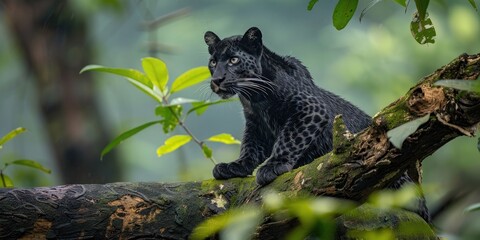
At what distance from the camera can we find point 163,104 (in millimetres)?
3090

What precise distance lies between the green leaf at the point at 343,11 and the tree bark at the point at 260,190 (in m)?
0.28

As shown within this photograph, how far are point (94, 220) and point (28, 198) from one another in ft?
0.77

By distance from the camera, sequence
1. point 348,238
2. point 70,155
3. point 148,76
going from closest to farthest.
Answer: point 348,238, point 148,76, point 70,155

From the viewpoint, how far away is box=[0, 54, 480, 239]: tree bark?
6.18ft

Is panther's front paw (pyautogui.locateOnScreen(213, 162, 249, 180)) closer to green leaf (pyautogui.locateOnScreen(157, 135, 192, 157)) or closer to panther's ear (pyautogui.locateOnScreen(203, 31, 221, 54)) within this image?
green leaf (pyautogui.locateOnScreen(157, 135, 192, 157))

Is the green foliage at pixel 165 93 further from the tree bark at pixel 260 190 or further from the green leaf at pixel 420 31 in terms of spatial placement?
the green leaf at pixel 420 31

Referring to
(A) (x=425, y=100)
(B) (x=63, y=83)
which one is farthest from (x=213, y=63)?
(B) (x=63, y=83)

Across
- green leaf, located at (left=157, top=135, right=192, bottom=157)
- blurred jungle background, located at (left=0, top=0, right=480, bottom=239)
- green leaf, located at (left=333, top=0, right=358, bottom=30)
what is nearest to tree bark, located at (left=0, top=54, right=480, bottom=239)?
blurred jungle background, located at (left=0, top=0, right=480, bottom=239)

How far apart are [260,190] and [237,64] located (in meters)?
0.61

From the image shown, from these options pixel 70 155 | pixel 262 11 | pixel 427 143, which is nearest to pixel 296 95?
pixel 427 143

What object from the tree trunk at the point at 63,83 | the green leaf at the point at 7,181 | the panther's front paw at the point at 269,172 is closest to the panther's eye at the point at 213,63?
the panther's front paw at the point at 269,172

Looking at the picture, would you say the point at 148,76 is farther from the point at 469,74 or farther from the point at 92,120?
the point at 92,120

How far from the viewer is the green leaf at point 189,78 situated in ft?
10.1

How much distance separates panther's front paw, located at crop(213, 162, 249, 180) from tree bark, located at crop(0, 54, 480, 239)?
0.11 feet
